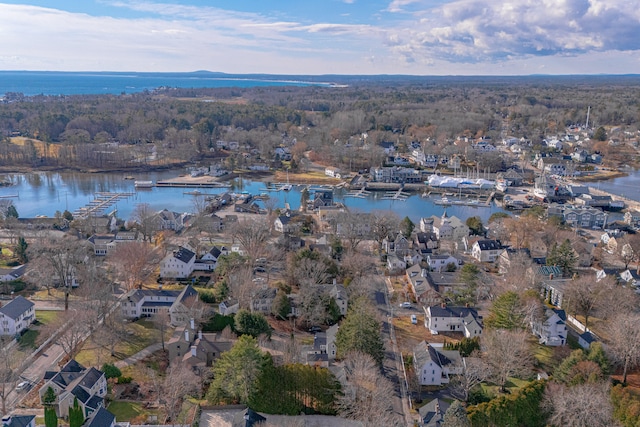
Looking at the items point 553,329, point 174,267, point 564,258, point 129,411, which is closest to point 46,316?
point 174,267

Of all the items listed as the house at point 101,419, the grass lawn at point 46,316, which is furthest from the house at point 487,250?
the grass lawn at point 46,316

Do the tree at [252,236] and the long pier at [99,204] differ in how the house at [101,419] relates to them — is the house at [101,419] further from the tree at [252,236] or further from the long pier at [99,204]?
the long pier at [99,204]

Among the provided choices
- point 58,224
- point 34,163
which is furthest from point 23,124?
point 58,224

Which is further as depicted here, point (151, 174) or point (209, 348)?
point (151, 174)

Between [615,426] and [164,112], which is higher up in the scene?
[164,112]

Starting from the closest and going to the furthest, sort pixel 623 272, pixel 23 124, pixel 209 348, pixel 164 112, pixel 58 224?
1. pixel 209 348
2. pixel 623 272
3. pixel 58 224
4. pixel 23 124
5. pixel 164 112

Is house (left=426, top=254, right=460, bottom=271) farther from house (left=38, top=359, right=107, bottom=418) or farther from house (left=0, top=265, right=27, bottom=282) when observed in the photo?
house (left=0, top=265, right=27, bottom=282)

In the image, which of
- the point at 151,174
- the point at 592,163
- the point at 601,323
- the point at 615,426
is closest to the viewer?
the point at 615,426

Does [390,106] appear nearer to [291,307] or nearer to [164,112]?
[164,112]

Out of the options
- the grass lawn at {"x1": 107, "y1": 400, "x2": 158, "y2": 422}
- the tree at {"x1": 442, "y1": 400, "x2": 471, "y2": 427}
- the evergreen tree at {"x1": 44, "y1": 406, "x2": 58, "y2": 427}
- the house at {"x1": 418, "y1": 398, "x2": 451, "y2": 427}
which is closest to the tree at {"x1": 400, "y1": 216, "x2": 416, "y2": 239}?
the house at {"x1": 418, "y1": 398, "x2": 451, "y2": 427}
